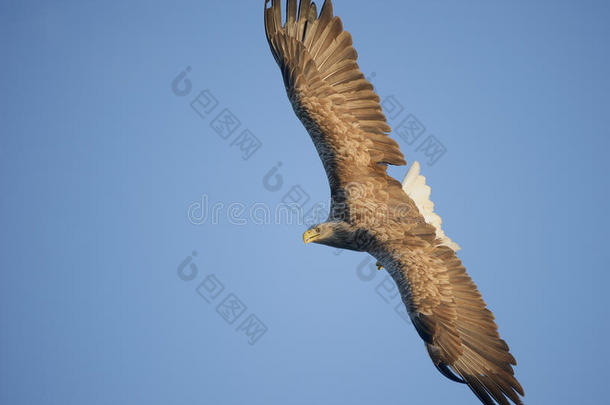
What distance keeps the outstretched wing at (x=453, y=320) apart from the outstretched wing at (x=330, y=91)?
1598 mm

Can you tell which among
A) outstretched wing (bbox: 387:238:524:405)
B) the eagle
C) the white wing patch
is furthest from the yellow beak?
the white wing patch

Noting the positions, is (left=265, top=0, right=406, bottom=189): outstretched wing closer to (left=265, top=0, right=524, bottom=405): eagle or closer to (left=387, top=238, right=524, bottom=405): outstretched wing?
(left=265, top=0, right=524, bottom=405): eagle

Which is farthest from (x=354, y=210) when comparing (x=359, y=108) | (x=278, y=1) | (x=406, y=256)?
(x=278, y=1)

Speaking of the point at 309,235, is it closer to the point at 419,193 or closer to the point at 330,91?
the point at 330,91

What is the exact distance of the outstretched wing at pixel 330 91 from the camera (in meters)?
9.02

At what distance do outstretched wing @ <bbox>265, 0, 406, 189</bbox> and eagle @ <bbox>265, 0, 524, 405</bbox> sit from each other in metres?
0.02

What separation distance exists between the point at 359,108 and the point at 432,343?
3.87m

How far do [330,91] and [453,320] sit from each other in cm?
410

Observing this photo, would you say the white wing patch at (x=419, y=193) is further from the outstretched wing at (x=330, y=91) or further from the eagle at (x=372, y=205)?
the outstretched wing at (x=330, y=91)

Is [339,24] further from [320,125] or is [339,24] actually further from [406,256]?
[406,256]

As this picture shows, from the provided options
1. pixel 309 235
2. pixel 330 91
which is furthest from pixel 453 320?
pixel 330 91

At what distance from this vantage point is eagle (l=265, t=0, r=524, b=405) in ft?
27.0

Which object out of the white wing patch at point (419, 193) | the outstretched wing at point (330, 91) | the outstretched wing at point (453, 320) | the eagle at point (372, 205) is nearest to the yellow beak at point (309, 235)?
the eagle at point (372, 205)

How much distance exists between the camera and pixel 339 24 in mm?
9148
